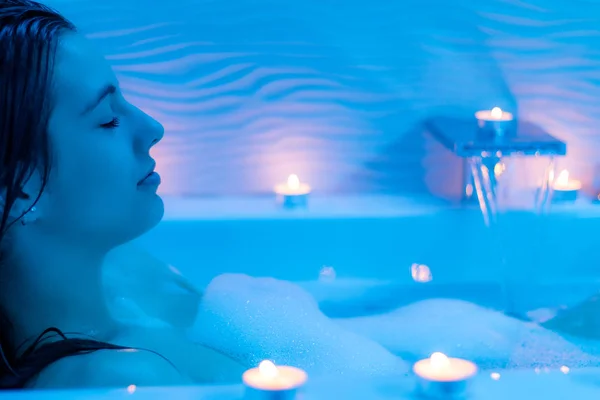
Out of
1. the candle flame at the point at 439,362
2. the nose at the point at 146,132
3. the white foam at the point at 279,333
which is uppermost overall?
the nose at the point at 146,132

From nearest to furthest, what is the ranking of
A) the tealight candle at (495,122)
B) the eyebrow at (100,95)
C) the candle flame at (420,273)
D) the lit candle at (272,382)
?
the lit candle at (272,382) < the eyebrow at (100,95) < the tealight candle at (495,122) < the candle flame at (420,273)

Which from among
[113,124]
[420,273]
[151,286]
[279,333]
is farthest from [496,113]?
[113,124]

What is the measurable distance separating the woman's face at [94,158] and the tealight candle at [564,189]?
1.04 m

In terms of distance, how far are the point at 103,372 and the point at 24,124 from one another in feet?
0.92

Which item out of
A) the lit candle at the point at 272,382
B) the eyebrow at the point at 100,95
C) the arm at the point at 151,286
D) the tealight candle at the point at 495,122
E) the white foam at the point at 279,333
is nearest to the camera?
the lit candle at the point at 272,382

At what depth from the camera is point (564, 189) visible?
1.66 metres

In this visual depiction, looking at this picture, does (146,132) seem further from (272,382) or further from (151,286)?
(151,286)

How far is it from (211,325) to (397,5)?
31.9 inches


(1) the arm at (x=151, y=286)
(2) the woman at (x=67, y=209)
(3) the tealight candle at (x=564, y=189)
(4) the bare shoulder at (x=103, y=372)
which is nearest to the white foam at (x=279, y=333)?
(1) the arm at (x=151, y=286)

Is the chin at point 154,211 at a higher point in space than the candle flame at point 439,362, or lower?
higher

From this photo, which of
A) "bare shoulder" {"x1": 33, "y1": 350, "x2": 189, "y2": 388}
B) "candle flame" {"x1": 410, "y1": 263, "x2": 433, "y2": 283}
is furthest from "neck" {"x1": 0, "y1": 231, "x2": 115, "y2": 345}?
"candle flame" {"x1": 410, "y1": 263, "x2": 433, "y2": 283}

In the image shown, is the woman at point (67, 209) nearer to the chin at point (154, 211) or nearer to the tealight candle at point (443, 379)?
the chin at point (154, 211)

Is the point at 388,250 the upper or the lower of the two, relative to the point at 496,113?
lower

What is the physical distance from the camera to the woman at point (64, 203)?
0.76m
